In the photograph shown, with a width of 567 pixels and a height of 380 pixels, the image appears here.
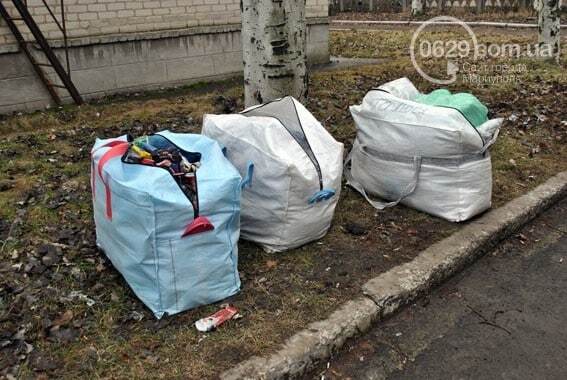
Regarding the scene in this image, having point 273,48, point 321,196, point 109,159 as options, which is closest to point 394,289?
point 321,196

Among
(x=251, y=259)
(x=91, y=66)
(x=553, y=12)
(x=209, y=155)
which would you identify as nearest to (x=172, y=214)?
(x=209, y=155)

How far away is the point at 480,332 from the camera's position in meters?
2.77

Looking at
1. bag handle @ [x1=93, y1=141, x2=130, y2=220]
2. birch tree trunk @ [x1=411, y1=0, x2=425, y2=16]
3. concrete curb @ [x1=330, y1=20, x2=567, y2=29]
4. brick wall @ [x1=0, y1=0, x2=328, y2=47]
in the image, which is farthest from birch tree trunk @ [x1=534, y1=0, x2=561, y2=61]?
birch tree trunk @ [x1=411, y1=0, x2=425, y2=16]

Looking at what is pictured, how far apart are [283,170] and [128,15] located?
5.67 meters

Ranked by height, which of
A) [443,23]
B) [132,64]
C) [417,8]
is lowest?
[132,64]

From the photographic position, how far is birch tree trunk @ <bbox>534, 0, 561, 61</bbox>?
30.6 feet

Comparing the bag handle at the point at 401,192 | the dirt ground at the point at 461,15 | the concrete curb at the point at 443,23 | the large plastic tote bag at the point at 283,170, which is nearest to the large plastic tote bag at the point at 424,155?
the bag handle at the point at 401,192

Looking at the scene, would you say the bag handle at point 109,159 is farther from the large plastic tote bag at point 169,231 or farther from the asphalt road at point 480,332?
the asphalt road at point 480,332

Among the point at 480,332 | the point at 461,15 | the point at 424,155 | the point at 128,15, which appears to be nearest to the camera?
the point at 480,332

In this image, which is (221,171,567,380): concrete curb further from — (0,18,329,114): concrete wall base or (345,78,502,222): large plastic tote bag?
(0,18,329,114): concrete wall base

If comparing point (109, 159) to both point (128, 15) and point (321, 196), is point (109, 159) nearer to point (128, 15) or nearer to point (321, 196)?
point (321, 196)

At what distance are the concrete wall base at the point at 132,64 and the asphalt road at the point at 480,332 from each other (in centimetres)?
602

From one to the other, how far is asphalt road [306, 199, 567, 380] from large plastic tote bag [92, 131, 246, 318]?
0.75 metres

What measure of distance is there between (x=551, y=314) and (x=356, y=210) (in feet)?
4.92
